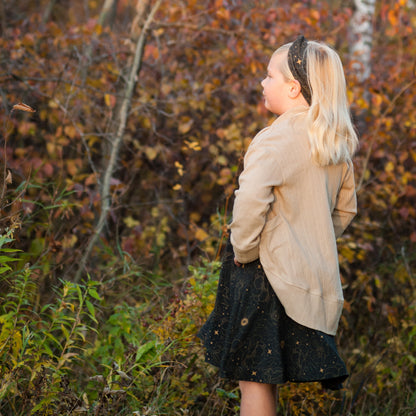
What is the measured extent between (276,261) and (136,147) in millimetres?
2722

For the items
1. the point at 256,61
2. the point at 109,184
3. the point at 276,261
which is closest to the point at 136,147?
the point at 109,184

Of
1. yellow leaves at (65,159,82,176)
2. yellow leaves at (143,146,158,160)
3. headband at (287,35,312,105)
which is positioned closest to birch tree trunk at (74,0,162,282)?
yellow leaves at (65,159,82,176)

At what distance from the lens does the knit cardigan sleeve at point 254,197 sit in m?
2.02

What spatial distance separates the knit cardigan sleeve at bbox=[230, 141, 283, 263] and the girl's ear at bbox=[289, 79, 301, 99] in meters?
0.30

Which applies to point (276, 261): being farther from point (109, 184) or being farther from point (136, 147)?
point (136, 147)

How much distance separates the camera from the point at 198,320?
2.83m

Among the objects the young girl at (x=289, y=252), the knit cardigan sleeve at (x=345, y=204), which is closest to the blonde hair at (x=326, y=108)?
the young girl at (x=289, y=252)

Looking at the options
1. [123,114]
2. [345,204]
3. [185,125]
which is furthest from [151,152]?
[345,204]

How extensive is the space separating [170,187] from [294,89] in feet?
9.69

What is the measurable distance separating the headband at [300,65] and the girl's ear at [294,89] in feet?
0.04

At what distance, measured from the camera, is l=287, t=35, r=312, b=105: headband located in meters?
2.19

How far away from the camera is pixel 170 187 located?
509 centimetres

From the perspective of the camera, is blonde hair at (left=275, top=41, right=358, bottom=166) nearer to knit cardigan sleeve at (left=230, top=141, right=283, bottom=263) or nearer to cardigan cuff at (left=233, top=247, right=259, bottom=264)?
knit cardigan sleeve at (left=230, top=141, right=283, bottom=263)

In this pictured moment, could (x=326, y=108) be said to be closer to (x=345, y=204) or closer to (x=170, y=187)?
(x=345, y=204)
